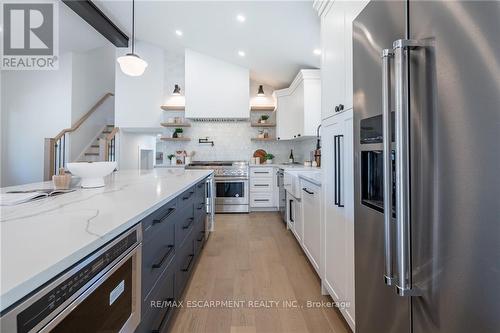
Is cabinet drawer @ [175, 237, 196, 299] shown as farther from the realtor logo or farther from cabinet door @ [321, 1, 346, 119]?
the realtor logo

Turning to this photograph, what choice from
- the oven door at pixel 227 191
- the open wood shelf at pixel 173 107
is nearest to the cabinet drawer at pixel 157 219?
the oven door at pixel 227 191

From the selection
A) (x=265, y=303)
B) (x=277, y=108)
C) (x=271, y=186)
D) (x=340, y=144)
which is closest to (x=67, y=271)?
(x=340, y=144)

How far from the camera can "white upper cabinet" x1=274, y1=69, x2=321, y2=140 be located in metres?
3.91

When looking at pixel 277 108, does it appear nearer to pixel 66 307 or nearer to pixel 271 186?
pixel 271 186

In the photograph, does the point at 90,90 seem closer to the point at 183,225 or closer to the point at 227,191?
the point at 227,191

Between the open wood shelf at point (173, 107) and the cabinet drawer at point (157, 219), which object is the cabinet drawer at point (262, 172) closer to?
the open wood shelf at point (173, 107)

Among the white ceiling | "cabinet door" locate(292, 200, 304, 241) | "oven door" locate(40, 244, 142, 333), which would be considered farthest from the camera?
the white ceiling

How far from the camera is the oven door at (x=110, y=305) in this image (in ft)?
2.02

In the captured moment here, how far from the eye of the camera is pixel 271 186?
4891mm

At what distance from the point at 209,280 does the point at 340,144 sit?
1621 millimetres

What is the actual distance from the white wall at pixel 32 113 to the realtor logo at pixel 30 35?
264 mm

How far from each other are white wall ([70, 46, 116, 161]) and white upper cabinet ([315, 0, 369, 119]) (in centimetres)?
566

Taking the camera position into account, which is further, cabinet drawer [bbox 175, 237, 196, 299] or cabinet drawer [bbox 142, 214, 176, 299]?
cabinet drawer [bbox 175, 237, 196, 299]

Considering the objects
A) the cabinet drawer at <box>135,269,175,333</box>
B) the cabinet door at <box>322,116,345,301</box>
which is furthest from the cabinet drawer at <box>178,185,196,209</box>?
the cabinet door at <box>322,116,345,301</box>
